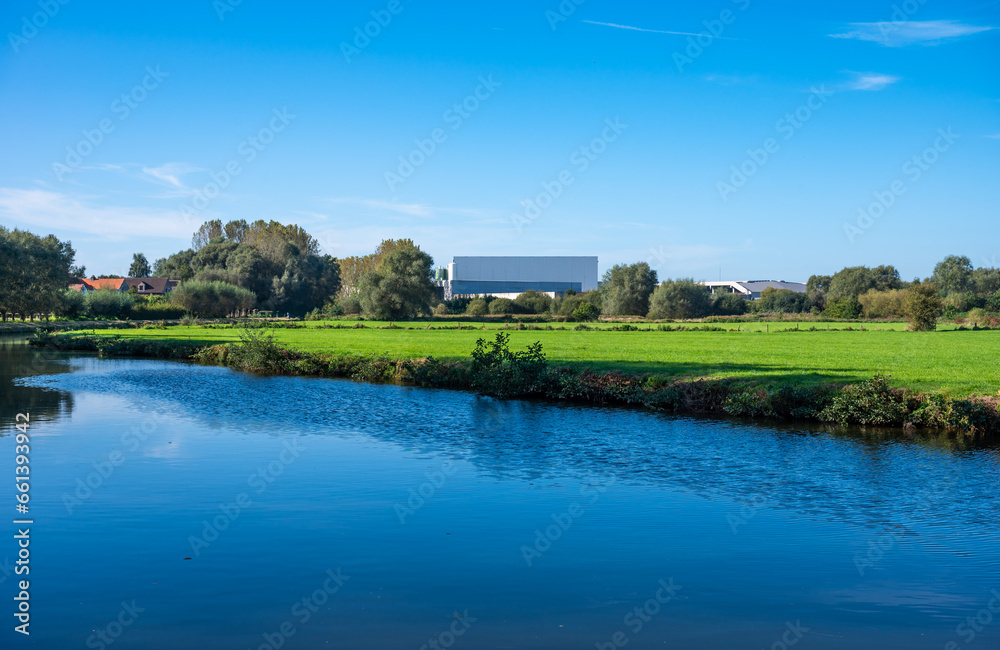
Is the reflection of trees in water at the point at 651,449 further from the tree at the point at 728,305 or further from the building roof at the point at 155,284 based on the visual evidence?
the building roof at the point at 155,284

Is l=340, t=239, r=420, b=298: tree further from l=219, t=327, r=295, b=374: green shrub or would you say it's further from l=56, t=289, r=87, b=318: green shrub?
l=219, t=327, r=295, b=374: green shrub

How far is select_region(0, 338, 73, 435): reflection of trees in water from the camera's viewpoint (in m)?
21.1

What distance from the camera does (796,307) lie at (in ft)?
356

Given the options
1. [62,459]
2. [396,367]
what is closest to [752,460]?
[62,459]

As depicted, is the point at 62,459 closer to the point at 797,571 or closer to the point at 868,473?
the point at 797,571

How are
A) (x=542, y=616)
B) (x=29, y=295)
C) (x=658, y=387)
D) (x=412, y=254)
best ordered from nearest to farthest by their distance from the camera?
(x=542, y=616) < (x=658, y=387) < (x=29, y=295) < (x=412, y=254)

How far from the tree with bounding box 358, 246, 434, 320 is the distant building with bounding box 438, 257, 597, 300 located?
41750 mm

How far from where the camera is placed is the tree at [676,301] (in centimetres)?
9100

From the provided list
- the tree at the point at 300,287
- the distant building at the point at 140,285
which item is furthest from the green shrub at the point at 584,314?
the distant building at the point at 140,285

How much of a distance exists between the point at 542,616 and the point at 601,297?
9290cm

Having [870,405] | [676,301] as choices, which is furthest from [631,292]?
[870,405]

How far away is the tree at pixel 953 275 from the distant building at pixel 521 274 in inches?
2287

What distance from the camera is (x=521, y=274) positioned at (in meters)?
133

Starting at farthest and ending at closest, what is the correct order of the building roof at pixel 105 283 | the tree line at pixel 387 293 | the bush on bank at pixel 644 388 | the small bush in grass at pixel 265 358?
1. the building roof at pixel 105 283
2. the tree line at pixel 387 293
3. the small bush in grass at pixel 265 358
4. the bush on bank at pixel 644 388
